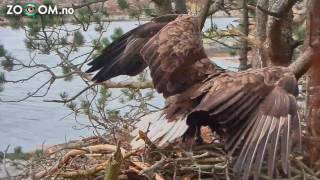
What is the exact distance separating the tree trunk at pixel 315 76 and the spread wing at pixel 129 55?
4.16ft

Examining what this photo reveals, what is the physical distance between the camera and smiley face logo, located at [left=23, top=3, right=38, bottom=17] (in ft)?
15.0

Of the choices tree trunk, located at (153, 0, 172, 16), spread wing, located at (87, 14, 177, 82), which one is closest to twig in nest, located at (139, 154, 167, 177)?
spread wing, located at (87, 14, 177, 82)

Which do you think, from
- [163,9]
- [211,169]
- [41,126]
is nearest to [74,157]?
[211,169]

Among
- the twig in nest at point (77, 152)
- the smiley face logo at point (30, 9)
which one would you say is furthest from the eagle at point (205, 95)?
the smiley face logo at point (30, 9)

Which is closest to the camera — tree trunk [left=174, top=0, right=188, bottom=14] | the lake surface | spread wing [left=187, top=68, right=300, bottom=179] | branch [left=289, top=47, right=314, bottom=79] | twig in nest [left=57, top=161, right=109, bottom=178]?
spread wing [left=187, top=68, right=300, bottom=179]

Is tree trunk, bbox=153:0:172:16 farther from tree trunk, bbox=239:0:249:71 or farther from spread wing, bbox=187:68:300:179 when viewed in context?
spread wing, bbox=187:68:300:179

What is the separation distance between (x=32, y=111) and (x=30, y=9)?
2.66m

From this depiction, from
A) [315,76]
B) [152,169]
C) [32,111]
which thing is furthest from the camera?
[32,111]

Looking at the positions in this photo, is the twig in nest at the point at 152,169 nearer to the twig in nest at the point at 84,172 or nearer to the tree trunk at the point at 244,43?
the twig in nest at the point at 84,172

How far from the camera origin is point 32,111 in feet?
23.5

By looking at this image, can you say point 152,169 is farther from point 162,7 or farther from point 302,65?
point 162,7

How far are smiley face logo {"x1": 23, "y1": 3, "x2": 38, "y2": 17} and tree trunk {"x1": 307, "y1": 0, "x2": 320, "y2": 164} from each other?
101 inches

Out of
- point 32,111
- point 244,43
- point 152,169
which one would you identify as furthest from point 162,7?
point 32,111

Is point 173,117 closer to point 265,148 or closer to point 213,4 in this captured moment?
point 265,148
